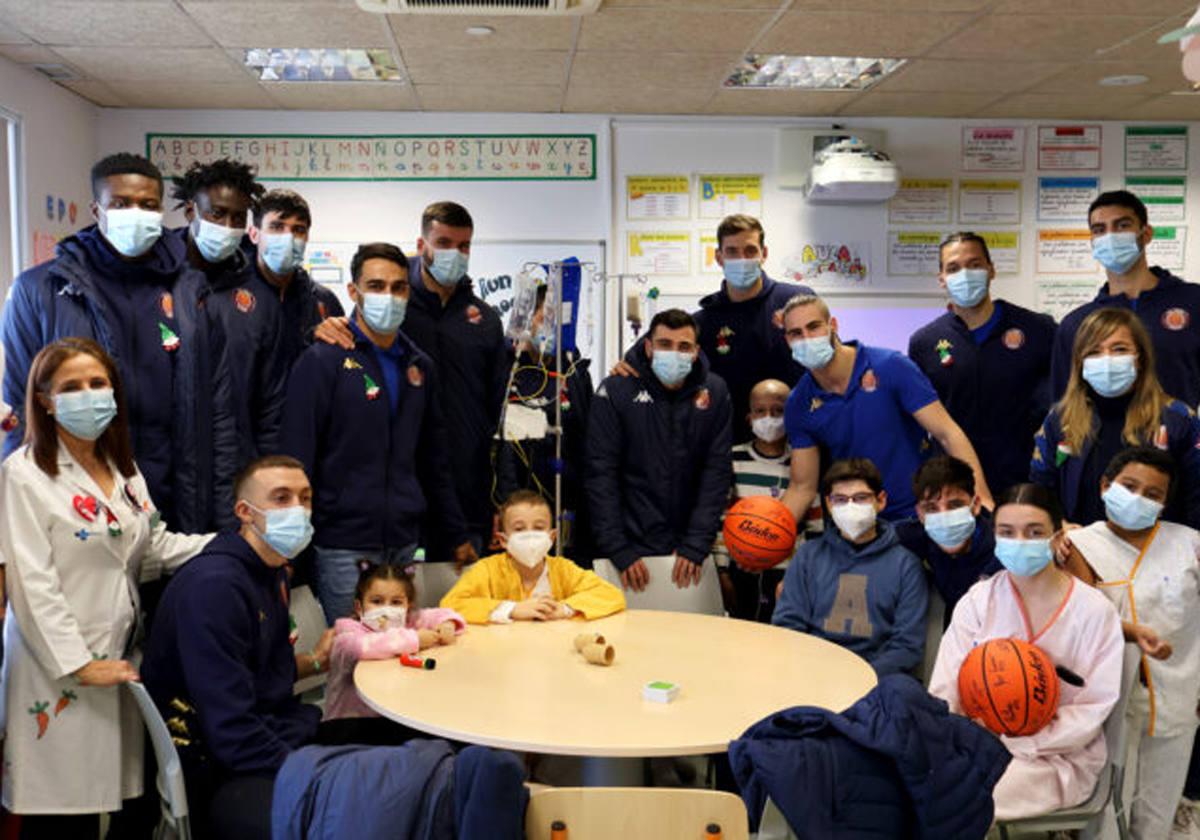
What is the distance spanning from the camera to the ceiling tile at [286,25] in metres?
4.64

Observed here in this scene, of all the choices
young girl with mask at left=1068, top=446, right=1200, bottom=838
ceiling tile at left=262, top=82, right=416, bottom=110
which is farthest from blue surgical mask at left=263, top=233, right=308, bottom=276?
young girl with mask at left=1068, top=446, right=1200, bottom=838

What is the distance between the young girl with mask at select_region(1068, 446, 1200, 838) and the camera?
10.3 ft

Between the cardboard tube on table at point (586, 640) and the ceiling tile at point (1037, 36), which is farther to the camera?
the ceiling tile at point (1037, 36)

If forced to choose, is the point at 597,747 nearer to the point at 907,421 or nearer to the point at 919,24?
the point at 907,421

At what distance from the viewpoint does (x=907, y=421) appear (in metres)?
3.85

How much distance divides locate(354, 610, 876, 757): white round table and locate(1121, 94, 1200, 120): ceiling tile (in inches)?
194

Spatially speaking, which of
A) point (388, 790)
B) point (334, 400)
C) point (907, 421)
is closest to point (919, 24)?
point (907, 421)

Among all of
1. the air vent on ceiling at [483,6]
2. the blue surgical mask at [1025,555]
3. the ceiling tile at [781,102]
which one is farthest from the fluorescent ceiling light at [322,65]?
the blue surgical mask at [1025,555]

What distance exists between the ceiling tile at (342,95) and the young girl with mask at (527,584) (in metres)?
3.39

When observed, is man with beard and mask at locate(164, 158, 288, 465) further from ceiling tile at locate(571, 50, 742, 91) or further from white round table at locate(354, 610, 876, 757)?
ceiling tile at locate(571, 50, 742, 91)

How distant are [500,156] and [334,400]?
11.6 feet

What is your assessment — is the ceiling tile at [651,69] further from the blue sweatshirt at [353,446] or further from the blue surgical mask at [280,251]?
the blue sweatshirt at [353,446]

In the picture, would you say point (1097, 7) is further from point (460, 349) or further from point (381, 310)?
point (381, 310)

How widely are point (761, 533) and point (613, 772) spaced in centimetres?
126
